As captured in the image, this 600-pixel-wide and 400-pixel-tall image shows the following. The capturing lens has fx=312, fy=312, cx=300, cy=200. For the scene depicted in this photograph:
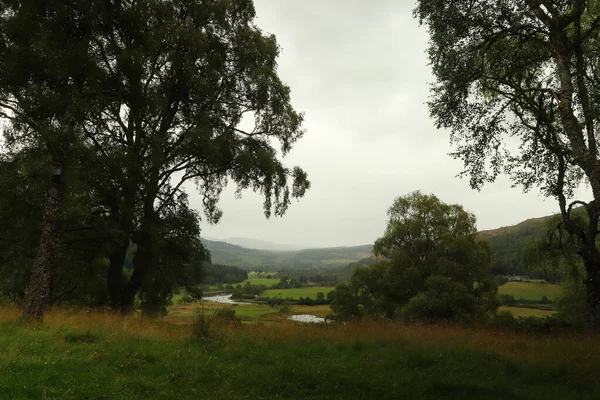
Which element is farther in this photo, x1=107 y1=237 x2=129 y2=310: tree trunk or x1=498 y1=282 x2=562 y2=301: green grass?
x1=498 y1=282 x2=562 y2=301: green grass

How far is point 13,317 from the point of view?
32.8ft

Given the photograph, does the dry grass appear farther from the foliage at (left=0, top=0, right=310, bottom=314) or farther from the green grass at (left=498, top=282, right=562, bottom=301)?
the green grass at (left=498, top=282, right=562, bottom=301)

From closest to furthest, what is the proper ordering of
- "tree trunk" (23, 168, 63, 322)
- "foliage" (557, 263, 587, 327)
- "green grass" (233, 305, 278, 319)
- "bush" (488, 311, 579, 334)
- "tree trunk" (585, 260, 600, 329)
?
1. "tree trunk" (23, 168, 63, 322)
2. "tree trunk" (585, 260, 600, 329)
3. "bush" (488, 311, 579, 334)
4. "foliage" (557, 263, 587, 327)
5. "green grass" (233, 305, 278, 319)

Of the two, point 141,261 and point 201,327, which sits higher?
point 141,261

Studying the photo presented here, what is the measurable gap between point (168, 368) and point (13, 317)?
23.9 feet

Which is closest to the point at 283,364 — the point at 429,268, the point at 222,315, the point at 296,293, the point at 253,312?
the point at 222,315

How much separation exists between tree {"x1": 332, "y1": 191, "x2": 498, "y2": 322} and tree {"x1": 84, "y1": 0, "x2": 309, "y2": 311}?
2097 centimetres

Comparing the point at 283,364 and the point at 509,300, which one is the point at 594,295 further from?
the point at 509,300

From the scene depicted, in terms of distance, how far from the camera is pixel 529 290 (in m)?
69.8

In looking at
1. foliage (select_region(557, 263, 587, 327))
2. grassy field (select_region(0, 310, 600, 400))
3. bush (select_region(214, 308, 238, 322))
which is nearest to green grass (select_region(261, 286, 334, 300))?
foliage (select_region(557, 263, 587, 327))

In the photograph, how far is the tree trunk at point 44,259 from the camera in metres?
9.71

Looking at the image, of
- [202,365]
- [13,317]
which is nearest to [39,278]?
[13,317]

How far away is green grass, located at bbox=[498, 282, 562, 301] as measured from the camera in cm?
6544

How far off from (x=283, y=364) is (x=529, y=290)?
272 feet
